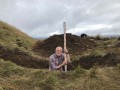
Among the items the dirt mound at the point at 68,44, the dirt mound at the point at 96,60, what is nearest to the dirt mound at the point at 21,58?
the dirt mound at the point at 96,60

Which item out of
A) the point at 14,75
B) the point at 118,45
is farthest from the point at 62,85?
the point at 118,45

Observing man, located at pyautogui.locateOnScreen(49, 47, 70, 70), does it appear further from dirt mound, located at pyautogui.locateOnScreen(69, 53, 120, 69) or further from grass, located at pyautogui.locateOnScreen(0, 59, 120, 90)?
dirt mound, located at pyautogui.locateOnScreen(69, 53, 120, 69)

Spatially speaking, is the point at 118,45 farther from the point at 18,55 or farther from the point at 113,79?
the point at 113,79

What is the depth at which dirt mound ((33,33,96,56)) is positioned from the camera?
84.6 feet

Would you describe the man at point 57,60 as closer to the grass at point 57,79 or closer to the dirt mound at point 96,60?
the grass at point 57,79

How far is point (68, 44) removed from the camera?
2700cm

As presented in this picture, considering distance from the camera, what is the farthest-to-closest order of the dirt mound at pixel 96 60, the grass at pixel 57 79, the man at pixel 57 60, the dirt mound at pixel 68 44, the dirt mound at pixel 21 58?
1. the dirt mound at pixel 68 44
2. the dirt mound at pixel 21 58
3. the dirt mound at pixel 96 60
4. the man at pixel 57 60
5. the grass at pixel 57 79

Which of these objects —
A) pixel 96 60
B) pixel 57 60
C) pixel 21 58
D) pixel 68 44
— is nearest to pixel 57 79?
pixel 57 60

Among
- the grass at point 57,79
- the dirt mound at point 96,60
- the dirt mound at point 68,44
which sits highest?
the dirt mound at point 68,44

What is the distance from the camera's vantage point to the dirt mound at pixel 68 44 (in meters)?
25.8

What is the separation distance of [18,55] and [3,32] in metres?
7.64

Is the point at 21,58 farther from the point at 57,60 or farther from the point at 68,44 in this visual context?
the point at 68,44

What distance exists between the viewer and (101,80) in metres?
11.8

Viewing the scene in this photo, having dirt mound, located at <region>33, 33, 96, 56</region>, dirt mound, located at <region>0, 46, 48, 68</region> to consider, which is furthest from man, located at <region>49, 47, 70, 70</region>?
dirt mound, located at <region>33, 33, 96, 56</region>
